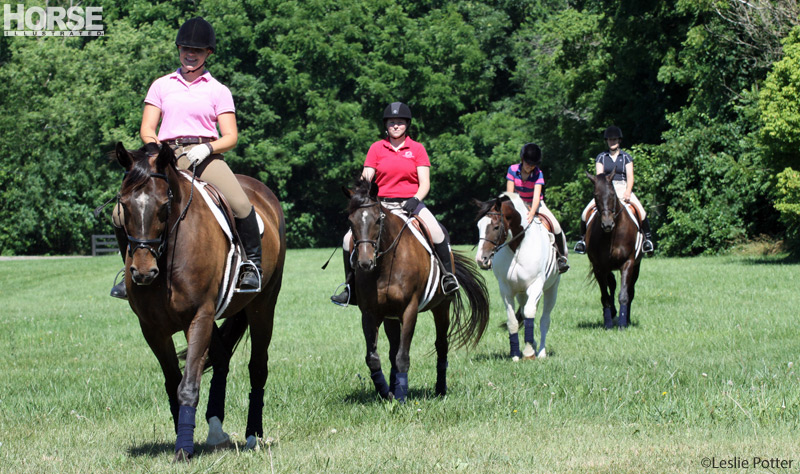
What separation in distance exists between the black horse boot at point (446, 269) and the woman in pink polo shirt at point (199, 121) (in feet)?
9.35

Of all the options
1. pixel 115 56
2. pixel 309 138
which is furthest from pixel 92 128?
pixel 309 138

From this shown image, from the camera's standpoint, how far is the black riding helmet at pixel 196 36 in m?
6.67

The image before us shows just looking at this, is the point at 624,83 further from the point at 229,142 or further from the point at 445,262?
the point at 229,142

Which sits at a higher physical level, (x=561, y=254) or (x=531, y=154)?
(x=531, y=154)

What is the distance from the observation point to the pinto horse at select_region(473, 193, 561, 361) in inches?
463

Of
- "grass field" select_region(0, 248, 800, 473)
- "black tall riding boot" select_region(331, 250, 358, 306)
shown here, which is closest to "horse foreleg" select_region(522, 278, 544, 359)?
"grass field" select_region(0, 248, 800, 473)

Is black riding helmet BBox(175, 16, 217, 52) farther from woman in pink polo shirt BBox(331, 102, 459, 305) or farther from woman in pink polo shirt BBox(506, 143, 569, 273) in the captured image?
woman in pink polo shirt BBox(506, 143, 569, 273)

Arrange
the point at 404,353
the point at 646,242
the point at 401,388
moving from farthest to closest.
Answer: the point at 646,242 < the point at 404,353 < the point at 401,388

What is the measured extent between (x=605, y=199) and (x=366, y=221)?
7.02 meters

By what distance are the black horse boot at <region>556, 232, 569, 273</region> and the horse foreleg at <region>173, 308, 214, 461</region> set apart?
24.8ft

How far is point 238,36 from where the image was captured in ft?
180

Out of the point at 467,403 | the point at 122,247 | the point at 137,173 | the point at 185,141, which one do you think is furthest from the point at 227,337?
the point at 137,173

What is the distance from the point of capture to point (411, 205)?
29.6ft

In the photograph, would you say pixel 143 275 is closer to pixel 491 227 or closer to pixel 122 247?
pixel 122 247
